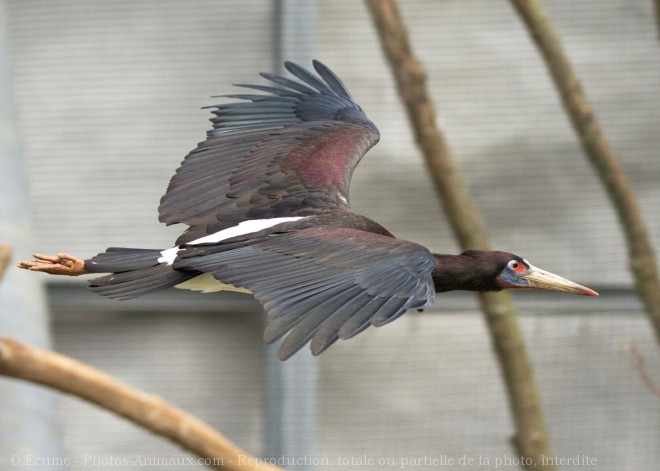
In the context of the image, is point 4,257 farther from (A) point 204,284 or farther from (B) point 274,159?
(B) point 274,159

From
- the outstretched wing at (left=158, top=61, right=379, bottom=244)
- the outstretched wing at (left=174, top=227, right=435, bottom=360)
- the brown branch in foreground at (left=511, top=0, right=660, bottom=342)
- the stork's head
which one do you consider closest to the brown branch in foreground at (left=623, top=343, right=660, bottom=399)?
the brown branch in foreground at (left=511, top=0, right=660, bottom=342)

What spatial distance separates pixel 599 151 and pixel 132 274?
6.81 ft

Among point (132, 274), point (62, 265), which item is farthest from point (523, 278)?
point (62, 265)

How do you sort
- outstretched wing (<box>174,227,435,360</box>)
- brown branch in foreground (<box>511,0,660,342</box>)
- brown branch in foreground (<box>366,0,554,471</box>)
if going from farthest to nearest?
1. brown branch in foreground (<box>511,0,660,342</box>)
2. brown branch in foreground (<box>366,0,554,471</box>)
3. outstretched wing (<box>174,227,435,360</box>)

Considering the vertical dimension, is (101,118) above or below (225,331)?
above

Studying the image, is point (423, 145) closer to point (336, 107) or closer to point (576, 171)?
point (336, 107)

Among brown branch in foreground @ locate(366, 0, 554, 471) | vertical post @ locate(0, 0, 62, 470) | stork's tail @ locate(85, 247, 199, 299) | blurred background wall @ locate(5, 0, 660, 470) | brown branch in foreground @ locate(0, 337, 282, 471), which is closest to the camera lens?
brown branch in foreground @ locate(0, 337, 282, 471)

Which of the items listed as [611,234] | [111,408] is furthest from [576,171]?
[111,408]

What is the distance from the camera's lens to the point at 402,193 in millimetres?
Result: 6078

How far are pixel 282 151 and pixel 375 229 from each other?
1.95 feet

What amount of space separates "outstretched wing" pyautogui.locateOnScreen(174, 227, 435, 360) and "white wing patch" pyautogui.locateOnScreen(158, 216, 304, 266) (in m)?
0.06

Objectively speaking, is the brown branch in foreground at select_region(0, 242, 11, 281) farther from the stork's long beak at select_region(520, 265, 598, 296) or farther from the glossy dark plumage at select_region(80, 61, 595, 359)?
the stork's long beak at select_region(520, 265, 598, 296)

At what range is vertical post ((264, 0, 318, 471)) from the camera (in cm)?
575

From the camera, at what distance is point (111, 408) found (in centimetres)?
213
